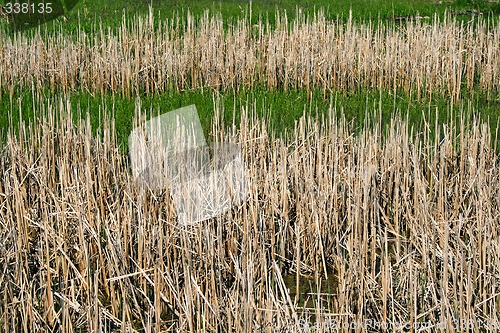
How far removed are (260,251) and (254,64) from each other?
5.06m

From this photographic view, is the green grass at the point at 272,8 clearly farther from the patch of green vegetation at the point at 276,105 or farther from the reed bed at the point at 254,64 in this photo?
the patch of green vegetation at the point at 276,105

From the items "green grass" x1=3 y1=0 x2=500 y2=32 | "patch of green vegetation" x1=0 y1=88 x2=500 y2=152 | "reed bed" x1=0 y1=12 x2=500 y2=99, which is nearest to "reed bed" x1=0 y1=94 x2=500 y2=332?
"patch of green vegetation" x1=0 y1=88 x2=500 y2=152

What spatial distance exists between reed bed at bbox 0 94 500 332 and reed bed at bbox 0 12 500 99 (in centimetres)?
284

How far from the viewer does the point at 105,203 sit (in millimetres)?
4293

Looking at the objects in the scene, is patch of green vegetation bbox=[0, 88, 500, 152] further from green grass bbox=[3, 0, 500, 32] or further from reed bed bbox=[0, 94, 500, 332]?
green grass bbox=[3, 0, 500, 32]

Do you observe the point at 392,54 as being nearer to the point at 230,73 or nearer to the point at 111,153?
the point at 230,73

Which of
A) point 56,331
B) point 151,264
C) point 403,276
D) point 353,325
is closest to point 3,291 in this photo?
point 56,331

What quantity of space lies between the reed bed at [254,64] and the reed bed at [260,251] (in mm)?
2844

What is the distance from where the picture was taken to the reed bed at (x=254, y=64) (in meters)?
7.88

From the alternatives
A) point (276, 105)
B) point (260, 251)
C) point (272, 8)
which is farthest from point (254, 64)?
point (272, 8)

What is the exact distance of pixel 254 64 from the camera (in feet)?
26.7

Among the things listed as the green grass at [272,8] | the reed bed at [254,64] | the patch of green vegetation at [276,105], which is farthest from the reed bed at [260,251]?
the green grass at [272,8]

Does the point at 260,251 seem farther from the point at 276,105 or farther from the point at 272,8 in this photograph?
the point at 272,8

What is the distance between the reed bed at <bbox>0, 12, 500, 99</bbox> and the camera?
788 cm
